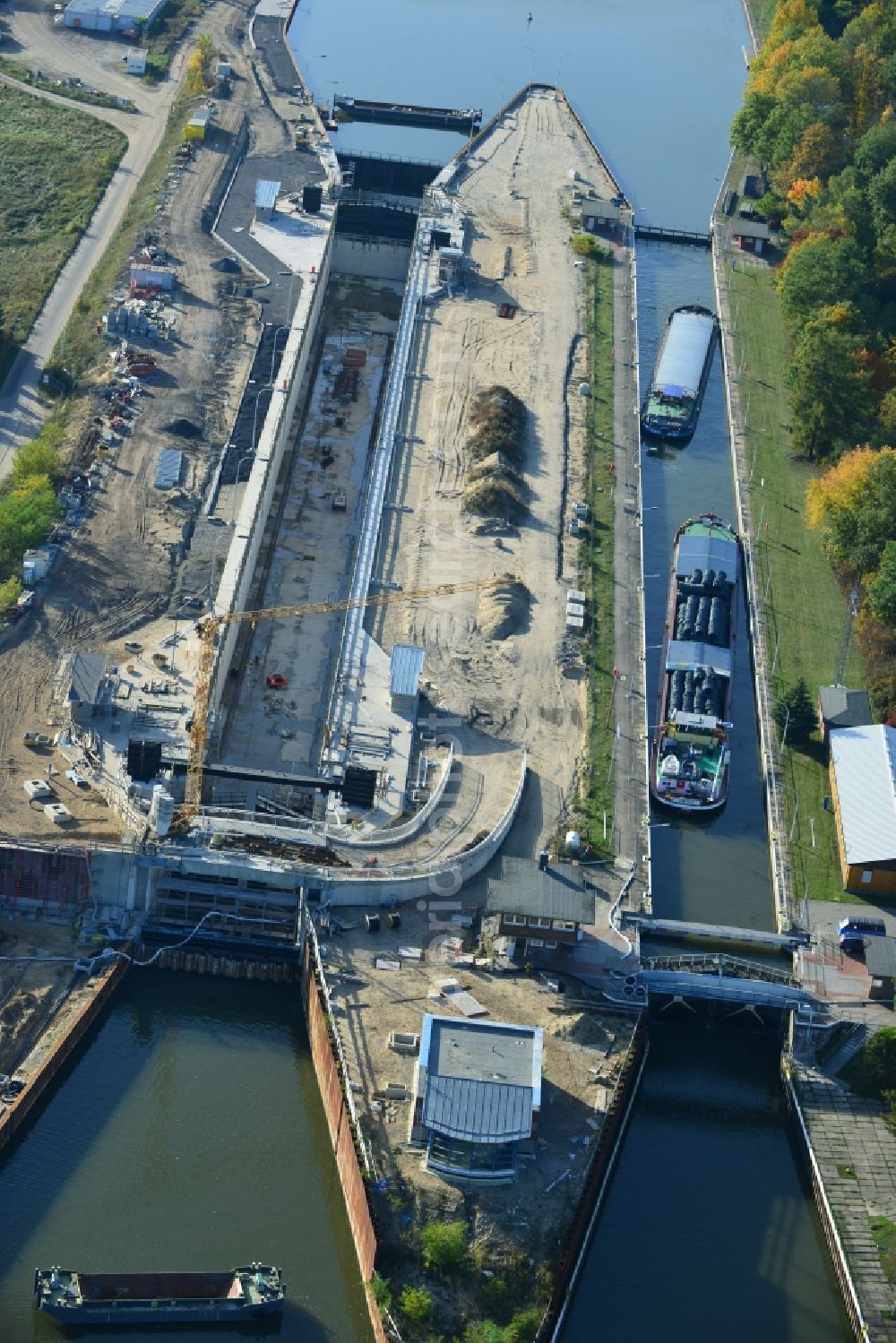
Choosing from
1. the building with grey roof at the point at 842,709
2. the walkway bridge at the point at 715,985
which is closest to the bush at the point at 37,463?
the building with grey roof at the point at 842,709

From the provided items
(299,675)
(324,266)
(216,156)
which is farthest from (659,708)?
(216,156)

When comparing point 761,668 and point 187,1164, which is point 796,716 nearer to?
point 761,668

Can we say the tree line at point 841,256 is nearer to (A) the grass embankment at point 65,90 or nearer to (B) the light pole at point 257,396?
(B) the light pole at point 257,396

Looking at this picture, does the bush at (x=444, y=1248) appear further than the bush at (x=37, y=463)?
No

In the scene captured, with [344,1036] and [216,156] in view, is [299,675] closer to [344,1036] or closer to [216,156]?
[344,1036]

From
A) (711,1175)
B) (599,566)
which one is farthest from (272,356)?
(711,1175)

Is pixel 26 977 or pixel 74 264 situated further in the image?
pixel 74 264
